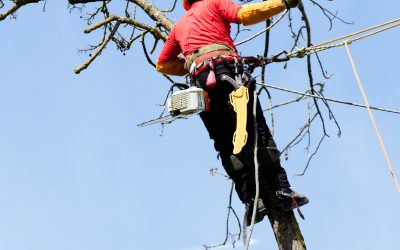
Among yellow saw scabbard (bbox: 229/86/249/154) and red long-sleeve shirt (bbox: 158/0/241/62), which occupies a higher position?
red long-sleeve shirt (bbox: 158/0/241/62)

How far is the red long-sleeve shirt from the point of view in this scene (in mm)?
4676

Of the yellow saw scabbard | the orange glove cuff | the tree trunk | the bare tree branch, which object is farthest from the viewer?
the bare tree branch

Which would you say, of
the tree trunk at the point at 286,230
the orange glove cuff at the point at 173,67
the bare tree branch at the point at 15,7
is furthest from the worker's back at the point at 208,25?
the bare tree branch at the point at 15,7

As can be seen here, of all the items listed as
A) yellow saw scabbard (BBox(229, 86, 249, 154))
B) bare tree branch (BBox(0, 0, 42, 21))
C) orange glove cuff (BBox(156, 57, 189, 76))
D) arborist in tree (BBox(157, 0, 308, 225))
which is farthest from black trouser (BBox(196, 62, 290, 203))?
bare tree branch (BBox(0, 0, 42, 21))

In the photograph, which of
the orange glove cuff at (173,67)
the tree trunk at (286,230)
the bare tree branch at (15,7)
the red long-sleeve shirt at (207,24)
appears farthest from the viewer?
the bare tree branch at (15,7)

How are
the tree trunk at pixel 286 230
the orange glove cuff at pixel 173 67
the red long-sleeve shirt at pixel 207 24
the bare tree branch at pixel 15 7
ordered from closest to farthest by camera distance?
the tree trunk at pixel 286 230
the red long-sleeve shirt at pixel 207 24
the orange glove cuff at pixel 173 67
the bare tree branch at pixel 15 7

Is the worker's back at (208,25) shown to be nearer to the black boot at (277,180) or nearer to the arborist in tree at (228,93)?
the arborist in tree at (228,93)

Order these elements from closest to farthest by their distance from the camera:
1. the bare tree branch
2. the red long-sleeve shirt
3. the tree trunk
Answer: the tree trunk, the red long-sleeve shirt, the bare tree branch

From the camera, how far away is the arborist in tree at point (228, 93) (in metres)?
4.57

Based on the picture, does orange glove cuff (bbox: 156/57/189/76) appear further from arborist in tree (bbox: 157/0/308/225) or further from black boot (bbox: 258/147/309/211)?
black boot (bbox: 258/147/309/211)

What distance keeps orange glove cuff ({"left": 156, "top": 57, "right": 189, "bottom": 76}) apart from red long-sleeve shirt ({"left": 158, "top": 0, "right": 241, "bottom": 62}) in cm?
35

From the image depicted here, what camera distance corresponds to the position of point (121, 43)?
21.7ft

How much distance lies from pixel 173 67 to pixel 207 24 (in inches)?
23.9

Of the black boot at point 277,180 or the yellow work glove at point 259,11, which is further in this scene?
the black boot at point 277,180
